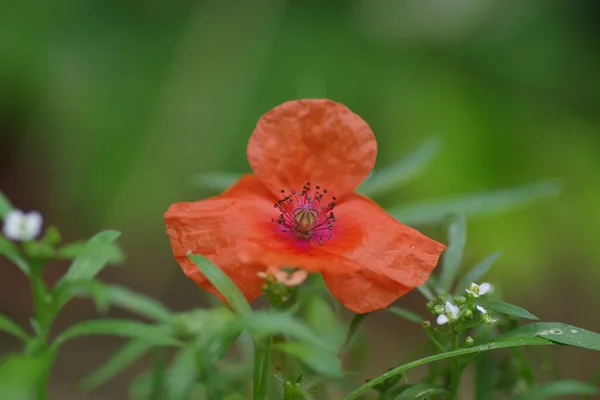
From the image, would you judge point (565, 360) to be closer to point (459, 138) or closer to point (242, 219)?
point (459, 138)

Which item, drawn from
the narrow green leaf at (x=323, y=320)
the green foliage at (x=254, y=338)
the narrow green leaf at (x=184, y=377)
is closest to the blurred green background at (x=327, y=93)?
the narrow green leaf at (x=323, y=320)

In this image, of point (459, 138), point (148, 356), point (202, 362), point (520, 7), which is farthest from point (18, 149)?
point (202, 362)

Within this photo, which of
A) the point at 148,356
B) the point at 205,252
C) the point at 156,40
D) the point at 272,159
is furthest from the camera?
the point at 156,40

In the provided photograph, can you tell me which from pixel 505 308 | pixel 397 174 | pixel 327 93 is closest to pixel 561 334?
pixel 505 308

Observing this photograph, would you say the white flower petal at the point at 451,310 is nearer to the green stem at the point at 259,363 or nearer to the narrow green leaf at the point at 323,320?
the green stem at the point at 259,363

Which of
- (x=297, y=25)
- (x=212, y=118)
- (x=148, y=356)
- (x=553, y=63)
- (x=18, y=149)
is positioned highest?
(x=553, y=63)

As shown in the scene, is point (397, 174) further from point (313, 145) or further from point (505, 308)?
point (505, 308)

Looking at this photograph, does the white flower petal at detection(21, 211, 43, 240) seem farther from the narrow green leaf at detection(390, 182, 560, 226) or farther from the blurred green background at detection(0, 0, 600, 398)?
the blurred green background at detection(0, 0, 600, 398)
